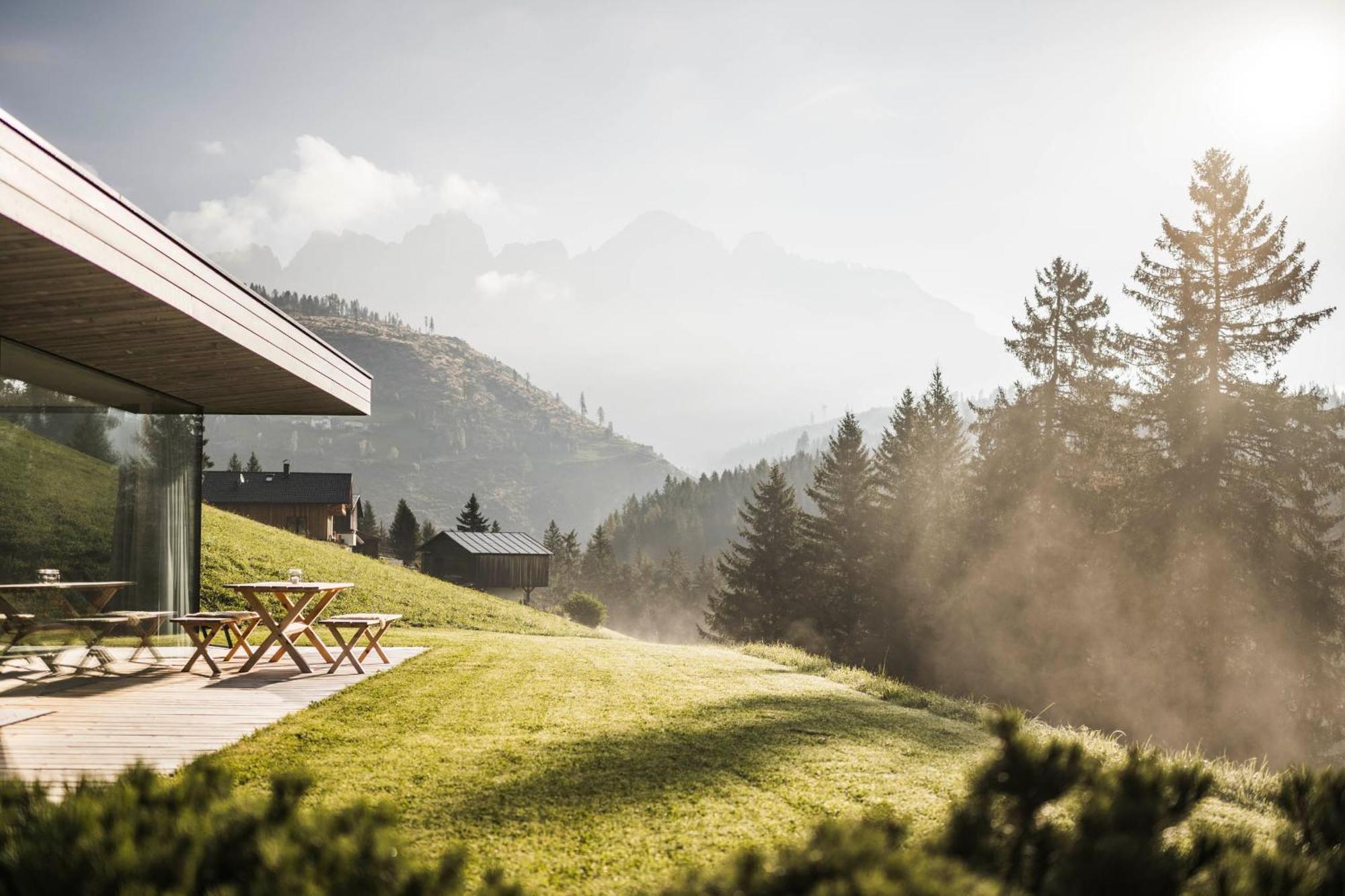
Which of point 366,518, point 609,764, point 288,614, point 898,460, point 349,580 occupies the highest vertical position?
point 898,460

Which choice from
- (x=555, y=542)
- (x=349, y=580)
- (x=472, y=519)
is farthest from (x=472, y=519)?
(x=349, y=580)

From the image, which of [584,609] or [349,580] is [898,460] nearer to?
[584,609]

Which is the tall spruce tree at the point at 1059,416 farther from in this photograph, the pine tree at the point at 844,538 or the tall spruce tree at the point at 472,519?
the tall spruce tree at the point at 472,519

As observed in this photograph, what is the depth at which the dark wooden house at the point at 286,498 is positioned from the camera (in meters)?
45.2

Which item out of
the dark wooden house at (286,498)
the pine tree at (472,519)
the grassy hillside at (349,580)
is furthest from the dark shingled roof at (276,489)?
the grassy hillside at (349,580)

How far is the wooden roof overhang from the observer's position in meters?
4.63

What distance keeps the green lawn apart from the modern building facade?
11.3ft

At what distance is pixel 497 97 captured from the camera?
47.8 m

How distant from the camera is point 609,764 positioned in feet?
15.5

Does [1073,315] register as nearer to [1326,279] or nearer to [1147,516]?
[1326,279]

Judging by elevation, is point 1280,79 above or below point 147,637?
above

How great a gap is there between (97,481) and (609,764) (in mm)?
7330

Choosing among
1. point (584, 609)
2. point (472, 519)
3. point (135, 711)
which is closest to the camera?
point (135, 711)

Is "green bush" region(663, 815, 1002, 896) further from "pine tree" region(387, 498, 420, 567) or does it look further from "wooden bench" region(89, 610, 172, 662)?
"pine tree" region(387, 498, 420, 567)
